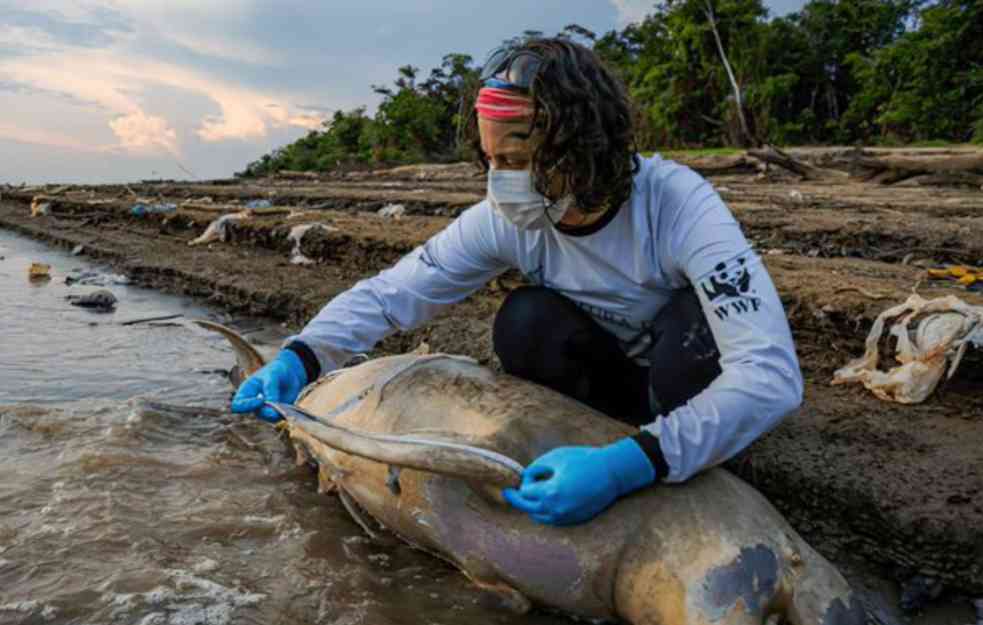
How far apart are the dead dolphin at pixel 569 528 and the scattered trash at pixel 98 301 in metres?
4.71

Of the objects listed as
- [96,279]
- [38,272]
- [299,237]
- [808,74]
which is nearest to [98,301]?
[96,279]

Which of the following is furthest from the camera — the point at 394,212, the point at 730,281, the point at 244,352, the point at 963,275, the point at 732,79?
the point at 732,79

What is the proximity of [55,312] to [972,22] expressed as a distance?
2249 centimetres

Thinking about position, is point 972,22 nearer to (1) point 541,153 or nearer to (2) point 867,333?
(2) point 867,333

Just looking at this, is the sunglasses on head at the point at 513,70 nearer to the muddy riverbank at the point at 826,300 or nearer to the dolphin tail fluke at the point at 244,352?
the muddy riverbank at the point at 826,300

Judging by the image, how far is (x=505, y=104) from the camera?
2090 millimetres

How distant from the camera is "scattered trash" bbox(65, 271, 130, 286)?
7.67 m

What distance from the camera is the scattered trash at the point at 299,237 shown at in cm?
705

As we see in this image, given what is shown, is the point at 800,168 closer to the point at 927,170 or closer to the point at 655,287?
the point at 927,170

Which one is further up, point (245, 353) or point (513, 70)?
point (513, 70)

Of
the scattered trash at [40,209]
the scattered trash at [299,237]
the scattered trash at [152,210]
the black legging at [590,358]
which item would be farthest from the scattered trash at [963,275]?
the scattered trash at [40,209]

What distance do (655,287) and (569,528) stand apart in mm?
753

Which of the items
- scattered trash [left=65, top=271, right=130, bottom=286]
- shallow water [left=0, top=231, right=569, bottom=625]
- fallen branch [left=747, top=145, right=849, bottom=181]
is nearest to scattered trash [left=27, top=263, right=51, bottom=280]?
scattered trash [left=65, top=271, right=130, bottom=286]

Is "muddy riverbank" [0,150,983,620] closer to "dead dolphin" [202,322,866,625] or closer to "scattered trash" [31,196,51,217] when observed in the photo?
"dead dolphin" [202,322,866,625]
